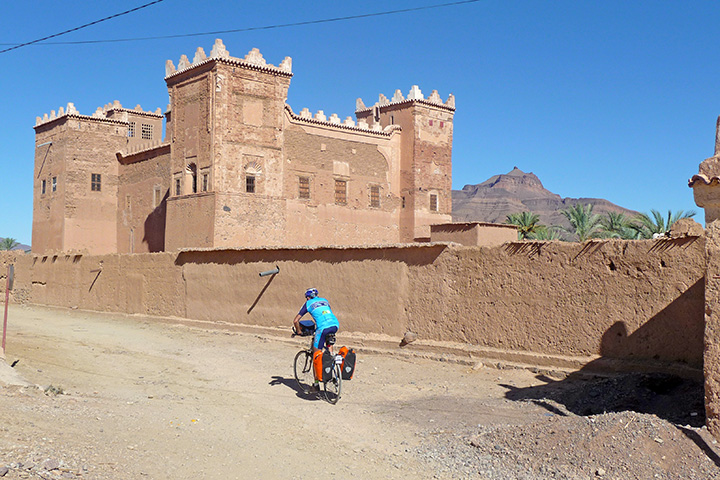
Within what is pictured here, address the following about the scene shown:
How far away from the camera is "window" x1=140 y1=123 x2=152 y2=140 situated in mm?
39094

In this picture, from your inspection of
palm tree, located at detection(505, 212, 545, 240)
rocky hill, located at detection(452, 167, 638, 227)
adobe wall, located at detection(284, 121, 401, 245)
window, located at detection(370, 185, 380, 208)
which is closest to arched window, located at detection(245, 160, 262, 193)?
adobe wall, located at detection(284, 121, 401, 245)

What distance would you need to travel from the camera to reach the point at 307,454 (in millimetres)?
6746

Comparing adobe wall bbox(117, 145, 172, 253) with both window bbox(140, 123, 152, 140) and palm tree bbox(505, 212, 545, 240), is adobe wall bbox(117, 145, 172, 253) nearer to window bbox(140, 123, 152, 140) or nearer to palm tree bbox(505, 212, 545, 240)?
window bbox(140, 123, 152, 140)

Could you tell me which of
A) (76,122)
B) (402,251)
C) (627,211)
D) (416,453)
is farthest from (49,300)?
(627,211)

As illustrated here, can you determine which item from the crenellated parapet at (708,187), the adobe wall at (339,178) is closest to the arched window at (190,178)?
the adobe wall at (339,178)

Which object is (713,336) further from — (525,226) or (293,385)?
(525,226)

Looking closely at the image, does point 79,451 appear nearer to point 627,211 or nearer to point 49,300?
point 49,300

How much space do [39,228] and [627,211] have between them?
13084 cm

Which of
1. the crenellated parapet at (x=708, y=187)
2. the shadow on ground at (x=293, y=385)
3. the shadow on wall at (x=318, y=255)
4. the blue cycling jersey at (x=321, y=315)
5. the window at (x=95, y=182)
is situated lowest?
the shadow on ground at (x=293, y=385)

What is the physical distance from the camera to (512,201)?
472ft

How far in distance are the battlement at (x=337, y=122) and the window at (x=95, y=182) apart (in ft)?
41.6

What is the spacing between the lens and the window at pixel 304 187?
99.4 feet

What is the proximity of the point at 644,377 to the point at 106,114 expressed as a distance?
115ft

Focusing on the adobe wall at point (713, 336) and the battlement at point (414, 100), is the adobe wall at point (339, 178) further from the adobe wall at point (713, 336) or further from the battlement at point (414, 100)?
the adobe wall at point (713, 336)
